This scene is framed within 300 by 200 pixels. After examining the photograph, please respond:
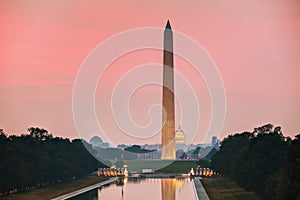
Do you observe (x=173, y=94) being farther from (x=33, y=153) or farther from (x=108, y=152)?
(x=108, y=152)

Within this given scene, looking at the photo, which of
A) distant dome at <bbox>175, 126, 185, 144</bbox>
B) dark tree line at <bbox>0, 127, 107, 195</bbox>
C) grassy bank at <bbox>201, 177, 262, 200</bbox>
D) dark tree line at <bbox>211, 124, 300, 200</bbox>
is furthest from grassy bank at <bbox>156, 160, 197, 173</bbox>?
distant dome at <bbox>175, 126, 185, 144</bbox>

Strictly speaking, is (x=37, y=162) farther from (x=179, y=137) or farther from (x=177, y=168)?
(x=179, y=137)

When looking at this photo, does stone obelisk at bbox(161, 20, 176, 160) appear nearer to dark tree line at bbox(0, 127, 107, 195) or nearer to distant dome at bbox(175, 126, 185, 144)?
dark tree line at bbox(0, 127, 107, 195)

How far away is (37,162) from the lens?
181 feet

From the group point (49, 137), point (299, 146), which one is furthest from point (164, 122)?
point (299, 146)

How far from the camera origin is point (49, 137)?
7825 centimetres

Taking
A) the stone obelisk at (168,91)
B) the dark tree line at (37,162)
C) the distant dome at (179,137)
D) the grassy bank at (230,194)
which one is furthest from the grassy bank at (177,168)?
the distant dome at (179,137)

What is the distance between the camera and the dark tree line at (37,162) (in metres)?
45.5

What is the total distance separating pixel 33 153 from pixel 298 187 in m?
29.7

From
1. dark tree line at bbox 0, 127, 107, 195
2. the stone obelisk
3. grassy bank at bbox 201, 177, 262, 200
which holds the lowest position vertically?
grassy bank at bbox 201, 177, 262, 200

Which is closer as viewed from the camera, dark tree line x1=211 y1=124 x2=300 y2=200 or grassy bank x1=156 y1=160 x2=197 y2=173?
dark tree line x1=211 y1=124 x2=300 y2=200

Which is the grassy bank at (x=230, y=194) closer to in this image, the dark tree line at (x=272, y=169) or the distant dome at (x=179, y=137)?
the dark tree line at (x=272, y=169)

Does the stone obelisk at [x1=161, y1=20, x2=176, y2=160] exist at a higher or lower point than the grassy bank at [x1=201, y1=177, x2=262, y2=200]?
higher

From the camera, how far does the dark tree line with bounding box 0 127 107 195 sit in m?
45.5
